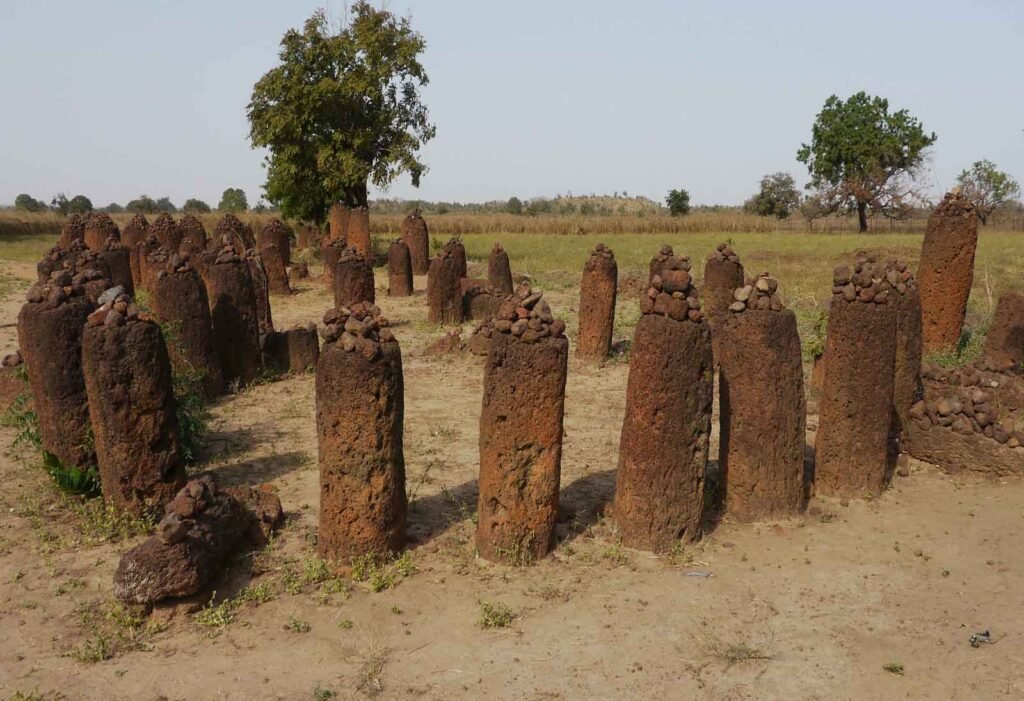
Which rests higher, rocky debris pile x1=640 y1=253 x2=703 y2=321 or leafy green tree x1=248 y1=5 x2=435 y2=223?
leafy green tree x1=248 y1=5 x2=435 y2=223

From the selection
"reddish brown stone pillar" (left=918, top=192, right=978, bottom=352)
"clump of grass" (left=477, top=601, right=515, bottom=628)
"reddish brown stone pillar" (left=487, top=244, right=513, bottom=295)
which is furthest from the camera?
"reddish brown stone pillar" (left=487, top=244, right=513, bottom=295)

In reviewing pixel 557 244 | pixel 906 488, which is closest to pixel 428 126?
pixel 557 244

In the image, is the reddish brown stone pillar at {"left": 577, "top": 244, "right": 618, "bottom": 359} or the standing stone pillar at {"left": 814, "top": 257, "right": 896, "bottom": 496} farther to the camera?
the reddish brown stone pillar at {"left": 577, "top": 244, "right": 618, "bottom": 359}

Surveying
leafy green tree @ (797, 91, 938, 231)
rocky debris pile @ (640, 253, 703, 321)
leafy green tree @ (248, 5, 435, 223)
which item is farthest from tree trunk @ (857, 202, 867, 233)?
rocky debris pile @ (640, 253, 703, 321)

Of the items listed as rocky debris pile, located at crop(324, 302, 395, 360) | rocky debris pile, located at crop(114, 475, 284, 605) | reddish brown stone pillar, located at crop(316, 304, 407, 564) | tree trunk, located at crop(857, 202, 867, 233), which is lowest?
rocky debris pile, located at crop(114, 475, 284, 605)

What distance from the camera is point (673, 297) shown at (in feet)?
22.9

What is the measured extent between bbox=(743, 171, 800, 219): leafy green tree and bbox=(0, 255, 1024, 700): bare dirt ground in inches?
2266

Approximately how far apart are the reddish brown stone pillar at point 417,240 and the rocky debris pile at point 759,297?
760 inches

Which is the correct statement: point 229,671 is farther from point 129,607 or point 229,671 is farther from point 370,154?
point 370,154

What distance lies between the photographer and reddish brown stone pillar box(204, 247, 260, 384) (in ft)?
41.8

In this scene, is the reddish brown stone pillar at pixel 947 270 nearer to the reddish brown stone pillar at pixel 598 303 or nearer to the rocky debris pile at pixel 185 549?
the reddish brown stone pillar at pixel 598 303

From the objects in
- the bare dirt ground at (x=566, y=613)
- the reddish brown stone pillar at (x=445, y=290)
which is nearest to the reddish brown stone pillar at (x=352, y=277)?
the reddish brown stone pillar at (x=445, y=290)

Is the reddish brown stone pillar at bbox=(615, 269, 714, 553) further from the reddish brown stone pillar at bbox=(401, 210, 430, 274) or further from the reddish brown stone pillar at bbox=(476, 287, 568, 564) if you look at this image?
the reddish brown stone pillar at bbox=(401, 210, 430, 274)

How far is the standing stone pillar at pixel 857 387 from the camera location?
816 centimetres
